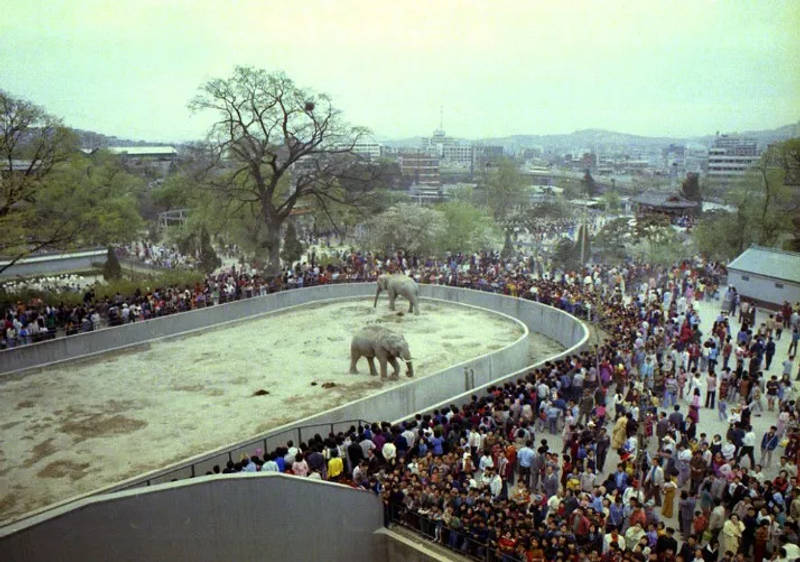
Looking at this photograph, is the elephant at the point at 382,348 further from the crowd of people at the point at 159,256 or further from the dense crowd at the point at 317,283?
the crowd of people at the point at 159,256

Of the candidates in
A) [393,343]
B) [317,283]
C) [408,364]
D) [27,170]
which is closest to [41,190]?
[27,170]

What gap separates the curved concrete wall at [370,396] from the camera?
14.3m

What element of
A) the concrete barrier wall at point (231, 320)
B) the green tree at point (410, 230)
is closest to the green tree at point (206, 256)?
the green tree at point (410, 230)

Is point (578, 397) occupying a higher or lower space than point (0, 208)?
lower

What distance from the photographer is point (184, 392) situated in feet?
64.3

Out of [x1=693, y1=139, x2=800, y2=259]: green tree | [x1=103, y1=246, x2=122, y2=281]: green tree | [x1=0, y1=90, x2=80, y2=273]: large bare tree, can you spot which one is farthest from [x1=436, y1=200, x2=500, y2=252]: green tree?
[x1=0, y1=90, x2=80, y2=273]: large bare tree

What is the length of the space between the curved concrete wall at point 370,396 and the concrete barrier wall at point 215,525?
102 inches

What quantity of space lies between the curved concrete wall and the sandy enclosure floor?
0.71m

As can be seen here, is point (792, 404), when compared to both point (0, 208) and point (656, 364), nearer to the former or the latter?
point (656, 364)

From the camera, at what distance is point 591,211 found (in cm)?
10100

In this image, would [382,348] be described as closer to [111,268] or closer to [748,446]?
[748,446]

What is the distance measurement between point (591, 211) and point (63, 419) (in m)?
92.7

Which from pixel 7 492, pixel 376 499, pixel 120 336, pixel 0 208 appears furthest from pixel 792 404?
pixel 0 208

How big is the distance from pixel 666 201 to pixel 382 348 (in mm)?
67732
